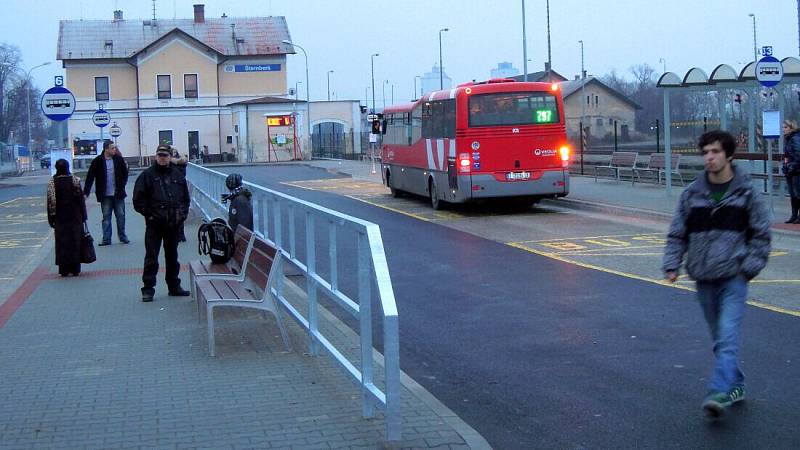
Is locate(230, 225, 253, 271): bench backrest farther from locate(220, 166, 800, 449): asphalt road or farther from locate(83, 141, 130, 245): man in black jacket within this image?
locate(83, 141, 130, 245): man in black jacket

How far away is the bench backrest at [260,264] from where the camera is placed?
8523mm

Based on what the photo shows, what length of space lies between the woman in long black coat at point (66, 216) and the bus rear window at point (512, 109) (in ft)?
35.9

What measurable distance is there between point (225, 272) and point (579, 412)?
4.82 m

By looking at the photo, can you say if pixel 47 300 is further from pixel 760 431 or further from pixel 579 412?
pixel 760 431

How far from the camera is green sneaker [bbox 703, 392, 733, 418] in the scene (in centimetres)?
625

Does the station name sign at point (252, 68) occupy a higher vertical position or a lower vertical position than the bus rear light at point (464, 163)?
higher

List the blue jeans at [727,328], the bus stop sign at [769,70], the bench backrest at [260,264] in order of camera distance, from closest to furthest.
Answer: the blue jeans at [727,328], the bench backrest at [260,264], the bus stop sign at [769,70]

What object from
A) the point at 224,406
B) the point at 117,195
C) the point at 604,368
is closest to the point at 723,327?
the point at 604,368

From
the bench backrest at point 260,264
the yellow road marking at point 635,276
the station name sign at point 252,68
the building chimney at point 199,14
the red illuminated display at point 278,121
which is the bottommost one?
the yellow road marking at point 635,276

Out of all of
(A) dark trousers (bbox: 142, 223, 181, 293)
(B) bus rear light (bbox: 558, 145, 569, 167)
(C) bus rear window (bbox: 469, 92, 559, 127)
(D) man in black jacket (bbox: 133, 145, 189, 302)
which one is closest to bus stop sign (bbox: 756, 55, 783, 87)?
(B) bus rear light (bbox: 558, 145, 569, 167)

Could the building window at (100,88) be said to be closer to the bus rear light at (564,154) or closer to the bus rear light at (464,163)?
the bus rear light at (464,163)

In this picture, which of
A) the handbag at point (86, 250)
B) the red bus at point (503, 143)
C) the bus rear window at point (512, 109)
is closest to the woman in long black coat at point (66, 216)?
the handbag at point (86, 250)

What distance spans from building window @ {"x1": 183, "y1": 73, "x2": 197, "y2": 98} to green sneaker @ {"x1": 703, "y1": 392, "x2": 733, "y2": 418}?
7263 cm

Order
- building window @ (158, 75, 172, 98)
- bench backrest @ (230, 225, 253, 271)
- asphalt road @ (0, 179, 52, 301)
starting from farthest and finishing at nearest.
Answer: building window @ (158, 75, 172, 98) → asphalt road @ (0, 179, 52, 301) → bench backrest @ (230, 225, 253, 271)
